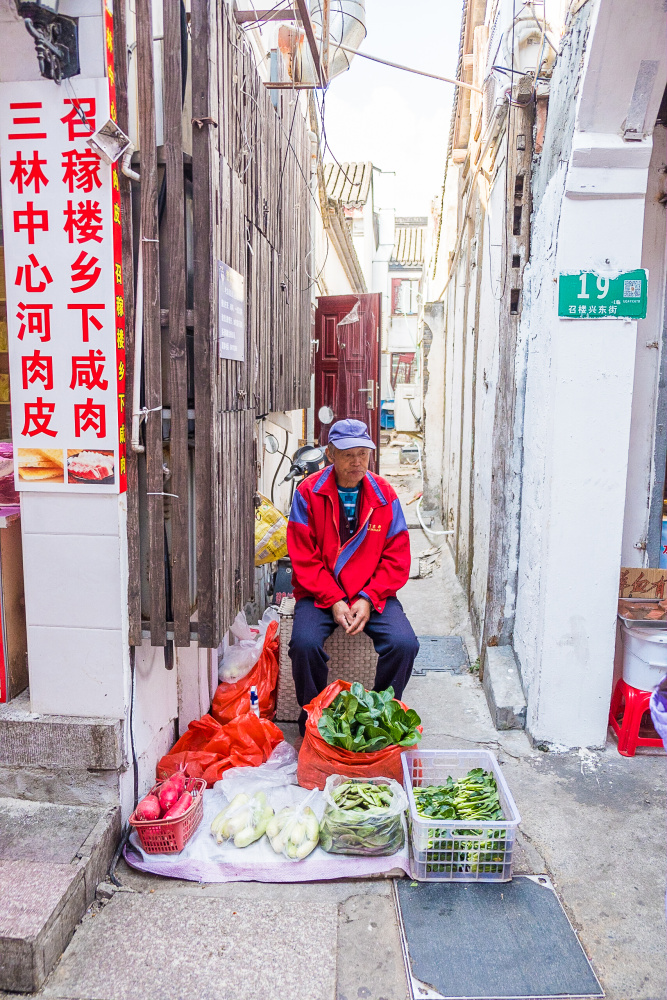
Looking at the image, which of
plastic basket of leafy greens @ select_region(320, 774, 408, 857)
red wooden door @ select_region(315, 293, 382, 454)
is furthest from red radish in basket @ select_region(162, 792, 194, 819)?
red wooden door @ select_region(315, 293, 382, 454)

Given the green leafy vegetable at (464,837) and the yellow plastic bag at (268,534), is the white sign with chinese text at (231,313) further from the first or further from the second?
the green leafy vegetable at (464,837)

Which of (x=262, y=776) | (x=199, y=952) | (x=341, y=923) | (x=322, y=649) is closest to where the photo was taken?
(x=199, y=952)

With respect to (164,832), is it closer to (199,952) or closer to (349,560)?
(199,952)

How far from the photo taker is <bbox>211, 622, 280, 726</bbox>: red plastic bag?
386 cm

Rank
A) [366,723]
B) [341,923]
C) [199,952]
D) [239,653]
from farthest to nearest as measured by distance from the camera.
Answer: [239,653] → [366,723] → [341,923] → [199,952]

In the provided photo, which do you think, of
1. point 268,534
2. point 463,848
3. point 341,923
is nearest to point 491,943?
point 463,848

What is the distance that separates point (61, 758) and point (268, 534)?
7.22 ft

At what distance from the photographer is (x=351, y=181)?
50.6 ft

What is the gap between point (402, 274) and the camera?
2906 cm

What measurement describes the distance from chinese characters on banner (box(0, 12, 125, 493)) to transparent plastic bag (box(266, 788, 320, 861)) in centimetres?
149

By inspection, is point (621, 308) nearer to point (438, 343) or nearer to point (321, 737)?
point (321, 737)

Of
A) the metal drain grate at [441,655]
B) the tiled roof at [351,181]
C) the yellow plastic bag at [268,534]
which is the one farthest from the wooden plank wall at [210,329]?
the tiled roof at [351,181]

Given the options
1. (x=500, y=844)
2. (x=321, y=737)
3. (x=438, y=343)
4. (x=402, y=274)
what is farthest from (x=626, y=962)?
(x=402, y=274)

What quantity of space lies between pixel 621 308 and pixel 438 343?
774 centimetres
